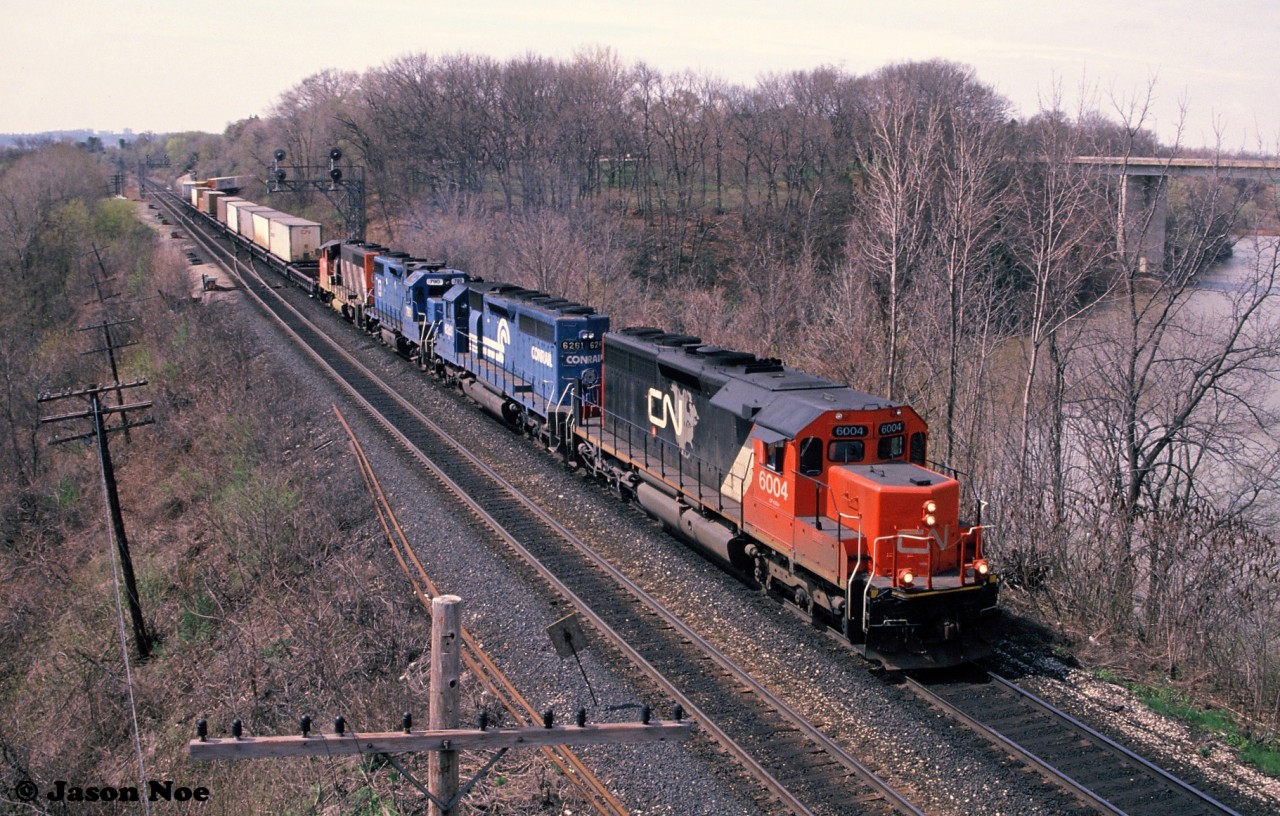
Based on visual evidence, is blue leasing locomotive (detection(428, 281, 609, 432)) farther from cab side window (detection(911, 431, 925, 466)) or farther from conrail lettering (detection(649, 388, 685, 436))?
cab side window (detection(911, 431, 925, 466))

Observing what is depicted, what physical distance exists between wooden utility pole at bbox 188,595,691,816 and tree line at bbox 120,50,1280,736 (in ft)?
28.9

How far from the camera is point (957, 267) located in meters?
20.1

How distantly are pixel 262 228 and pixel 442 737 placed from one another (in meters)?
56.0

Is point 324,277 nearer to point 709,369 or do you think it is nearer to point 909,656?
point 709,369

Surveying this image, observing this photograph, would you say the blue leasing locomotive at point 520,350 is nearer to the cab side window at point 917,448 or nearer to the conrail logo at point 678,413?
the conrail logo at point 678,413

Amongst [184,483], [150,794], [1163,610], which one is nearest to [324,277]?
[184,483]

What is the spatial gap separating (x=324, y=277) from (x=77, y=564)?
20.8 m

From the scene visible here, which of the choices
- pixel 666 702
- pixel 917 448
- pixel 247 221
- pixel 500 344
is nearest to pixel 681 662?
pixel 666 702

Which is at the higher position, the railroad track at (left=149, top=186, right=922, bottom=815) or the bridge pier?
the bridge pier

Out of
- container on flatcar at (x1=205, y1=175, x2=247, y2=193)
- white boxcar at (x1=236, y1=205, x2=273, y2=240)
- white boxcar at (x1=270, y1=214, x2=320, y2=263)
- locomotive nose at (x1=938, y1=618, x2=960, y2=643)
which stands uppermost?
container on flatcar at (x1=205, y1=175, x2=247, y2=193)

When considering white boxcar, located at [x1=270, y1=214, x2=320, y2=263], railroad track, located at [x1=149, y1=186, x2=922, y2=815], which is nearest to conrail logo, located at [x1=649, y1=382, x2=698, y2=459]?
railroad track, located at [x1=149, y1=186, x2=922, y2=815]

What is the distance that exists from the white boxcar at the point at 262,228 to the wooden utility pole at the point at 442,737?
5340 centimetres

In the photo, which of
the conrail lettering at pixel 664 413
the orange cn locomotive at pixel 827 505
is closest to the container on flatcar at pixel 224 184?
the conrail lettering at pixel 664 413

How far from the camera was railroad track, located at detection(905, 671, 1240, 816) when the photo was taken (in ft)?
31.0
